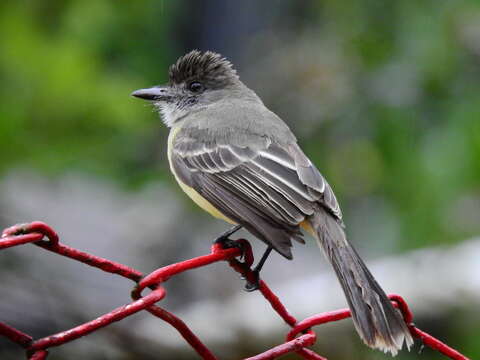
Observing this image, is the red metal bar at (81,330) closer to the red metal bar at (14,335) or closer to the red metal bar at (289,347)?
the red metal bar at (14,335)

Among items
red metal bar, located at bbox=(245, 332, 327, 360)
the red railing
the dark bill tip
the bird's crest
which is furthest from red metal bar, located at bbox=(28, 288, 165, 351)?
the bird's crest

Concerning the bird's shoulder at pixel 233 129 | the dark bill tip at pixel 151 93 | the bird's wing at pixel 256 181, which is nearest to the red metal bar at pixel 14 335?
the bird's wing at pixel 256 181

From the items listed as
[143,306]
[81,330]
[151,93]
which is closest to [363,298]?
[143,306]

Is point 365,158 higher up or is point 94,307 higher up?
point 365,158

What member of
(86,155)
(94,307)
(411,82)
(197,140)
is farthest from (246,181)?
(411,82)

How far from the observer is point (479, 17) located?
5352 mm

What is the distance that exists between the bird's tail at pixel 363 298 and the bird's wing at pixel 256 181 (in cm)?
13

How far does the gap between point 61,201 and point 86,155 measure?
1271 millimetres

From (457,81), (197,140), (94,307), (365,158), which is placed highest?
(457,81)

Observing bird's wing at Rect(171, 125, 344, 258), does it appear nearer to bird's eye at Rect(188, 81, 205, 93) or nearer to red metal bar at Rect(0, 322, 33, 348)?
bird's eye at Rect(188, 81, 205, 93)

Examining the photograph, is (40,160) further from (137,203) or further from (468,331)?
(468,331)

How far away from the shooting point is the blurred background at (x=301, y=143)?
184 inches

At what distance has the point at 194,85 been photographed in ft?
14.1

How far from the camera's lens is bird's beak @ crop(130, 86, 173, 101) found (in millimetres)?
3966
